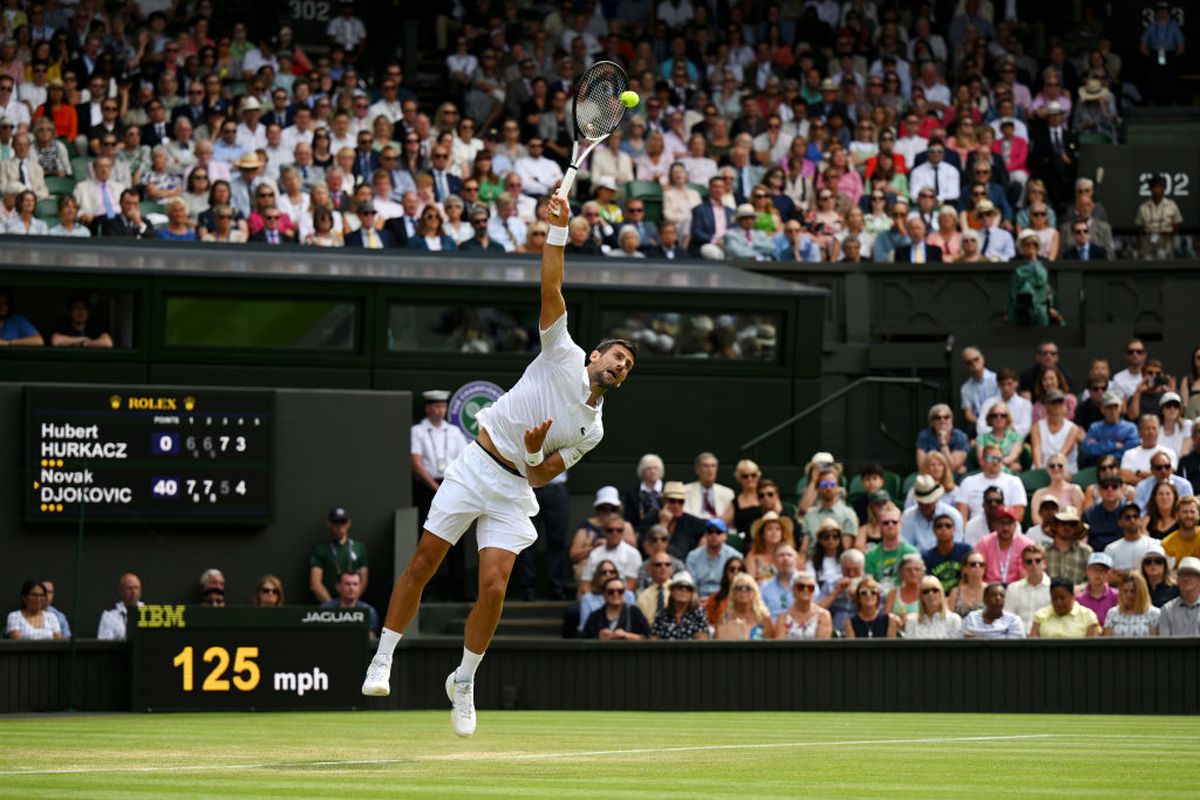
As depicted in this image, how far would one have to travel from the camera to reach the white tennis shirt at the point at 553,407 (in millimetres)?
10008

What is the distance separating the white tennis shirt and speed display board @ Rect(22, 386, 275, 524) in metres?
7.41

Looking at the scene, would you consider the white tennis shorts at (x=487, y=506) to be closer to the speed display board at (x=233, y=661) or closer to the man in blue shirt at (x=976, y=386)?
the speed display board at (x=233, y=661)

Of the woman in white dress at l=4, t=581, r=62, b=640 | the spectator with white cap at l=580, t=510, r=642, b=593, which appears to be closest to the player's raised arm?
the spectator with white cap at l=580, t=510, r=642, b=593

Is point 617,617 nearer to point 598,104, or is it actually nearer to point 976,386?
point 976,386

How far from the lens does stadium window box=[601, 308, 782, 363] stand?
21.0 metres

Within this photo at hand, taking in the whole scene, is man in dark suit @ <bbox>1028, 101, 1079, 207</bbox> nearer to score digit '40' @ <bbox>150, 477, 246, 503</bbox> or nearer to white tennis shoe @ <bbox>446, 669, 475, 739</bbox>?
score digit '40' @ <bbox>150, 477, 246, 503</bbox>

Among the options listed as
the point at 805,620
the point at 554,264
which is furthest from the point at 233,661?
the point at 554,264

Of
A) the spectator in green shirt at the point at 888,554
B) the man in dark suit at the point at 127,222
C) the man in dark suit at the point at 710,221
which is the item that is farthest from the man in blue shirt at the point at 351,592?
the man in dark suit at the point at 710,221

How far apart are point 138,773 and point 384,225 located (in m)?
13.8

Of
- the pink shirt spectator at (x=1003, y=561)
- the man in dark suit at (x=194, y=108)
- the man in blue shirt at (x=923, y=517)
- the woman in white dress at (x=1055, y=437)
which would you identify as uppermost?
the man in dark suit at (x=194, y=108)

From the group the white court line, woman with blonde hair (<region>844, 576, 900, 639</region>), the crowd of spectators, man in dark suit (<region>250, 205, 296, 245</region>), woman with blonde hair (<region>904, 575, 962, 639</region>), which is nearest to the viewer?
the white court line

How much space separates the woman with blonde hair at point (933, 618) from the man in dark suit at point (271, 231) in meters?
8.22

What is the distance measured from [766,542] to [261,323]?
5.72m

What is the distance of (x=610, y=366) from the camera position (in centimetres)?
991
